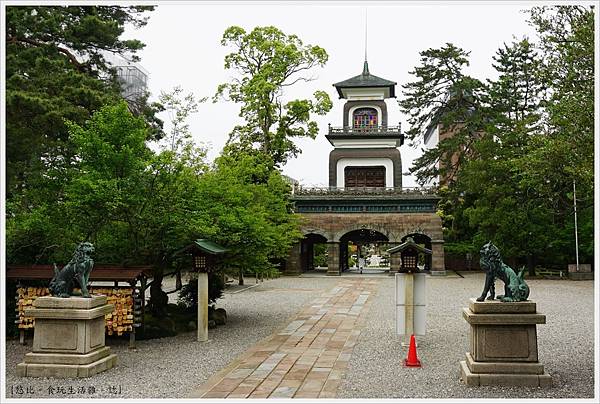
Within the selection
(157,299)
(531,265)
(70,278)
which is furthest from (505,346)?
(531,265)

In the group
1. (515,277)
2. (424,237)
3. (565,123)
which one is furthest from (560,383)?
(424,237)

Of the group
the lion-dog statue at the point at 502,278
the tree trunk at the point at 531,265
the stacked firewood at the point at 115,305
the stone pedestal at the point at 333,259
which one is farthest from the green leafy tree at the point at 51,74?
the tree trunk at the point at 531,265

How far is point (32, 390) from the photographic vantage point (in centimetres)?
699

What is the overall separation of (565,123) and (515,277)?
9.44 feet

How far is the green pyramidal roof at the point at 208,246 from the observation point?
10.3 meters

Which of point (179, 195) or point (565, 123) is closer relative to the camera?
point (565, 123)

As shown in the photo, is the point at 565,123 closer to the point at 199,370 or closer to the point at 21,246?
the point at 199,370

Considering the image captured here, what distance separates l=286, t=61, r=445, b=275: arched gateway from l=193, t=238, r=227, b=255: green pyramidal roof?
19.6 m

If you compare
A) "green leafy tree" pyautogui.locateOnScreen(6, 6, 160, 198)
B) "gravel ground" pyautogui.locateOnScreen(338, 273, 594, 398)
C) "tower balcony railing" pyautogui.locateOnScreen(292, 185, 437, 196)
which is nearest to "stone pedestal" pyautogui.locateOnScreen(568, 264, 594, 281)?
"tower balcony railing" pyautogui.locateOnScreen(292, 185, 437, 196)

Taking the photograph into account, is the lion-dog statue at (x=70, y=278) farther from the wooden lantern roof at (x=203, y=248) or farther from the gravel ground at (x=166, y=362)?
the wooden lantern roof at (x=203, y=248)

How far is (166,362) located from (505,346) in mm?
5150

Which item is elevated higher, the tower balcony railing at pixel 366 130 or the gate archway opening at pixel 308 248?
the tower balcony railing at pixel 366 130

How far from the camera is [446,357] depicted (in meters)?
9.08

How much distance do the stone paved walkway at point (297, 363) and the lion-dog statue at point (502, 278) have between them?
2464 millimetres
